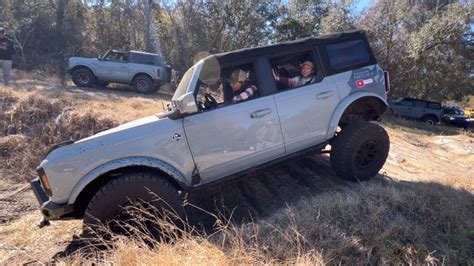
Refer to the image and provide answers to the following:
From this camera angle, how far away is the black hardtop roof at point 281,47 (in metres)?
4.11

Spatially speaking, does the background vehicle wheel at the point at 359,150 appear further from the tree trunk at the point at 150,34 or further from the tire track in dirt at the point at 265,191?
the tree trunk at the point at 150,34

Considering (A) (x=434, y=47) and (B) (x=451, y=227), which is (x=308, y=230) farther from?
(A) (x=434, y=47)

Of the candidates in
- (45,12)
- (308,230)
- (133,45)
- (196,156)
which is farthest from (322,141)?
(45,12)

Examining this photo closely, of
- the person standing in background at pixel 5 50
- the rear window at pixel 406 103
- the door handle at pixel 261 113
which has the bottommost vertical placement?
the rear window at pixel 406 103

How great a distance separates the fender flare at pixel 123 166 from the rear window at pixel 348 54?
8.05 ft

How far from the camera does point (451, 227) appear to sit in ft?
13.1

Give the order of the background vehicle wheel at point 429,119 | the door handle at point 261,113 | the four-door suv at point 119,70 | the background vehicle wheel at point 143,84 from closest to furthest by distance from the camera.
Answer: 1. the door handle at point 261,113
2. the four-door suv at point 119,70
3. the background vehicle wheel at point 143,84
4. the background vehicle wheel at point 429,119

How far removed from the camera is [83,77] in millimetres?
13141

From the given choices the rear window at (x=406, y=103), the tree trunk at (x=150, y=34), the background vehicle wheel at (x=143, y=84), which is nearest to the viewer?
the background vehicle wheel at (x=143, y=84)

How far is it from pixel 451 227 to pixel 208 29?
18514 millimetres

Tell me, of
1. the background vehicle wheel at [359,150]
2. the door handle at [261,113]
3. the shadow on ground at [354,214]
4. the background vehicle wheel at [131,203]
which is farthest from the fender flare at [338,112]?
the background vehicle wheel at [131,203]

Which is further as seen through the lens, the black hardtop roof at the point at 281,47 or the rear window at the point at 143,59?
the rear window at the point at 143,59

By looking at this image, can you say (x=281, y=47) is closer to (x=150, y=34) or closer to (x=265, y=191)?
(x=265, y=191)

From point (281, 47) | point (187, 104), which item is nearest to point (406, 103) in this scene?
point (281, 47)
